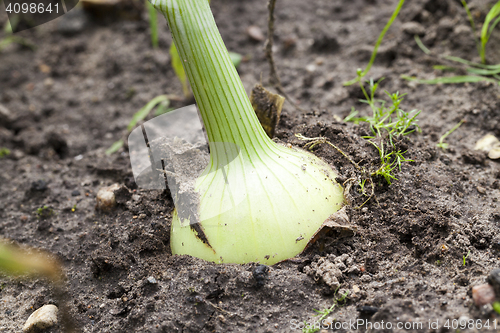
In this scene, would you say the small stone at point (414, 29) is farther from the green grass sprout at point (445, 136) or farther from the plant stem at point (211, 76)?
the plant stem at point (211, 76)

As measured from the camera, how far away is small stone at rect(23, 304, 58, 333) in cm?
133

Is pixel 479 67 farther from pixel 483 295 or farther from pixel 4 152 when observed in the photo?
pixel 4 152

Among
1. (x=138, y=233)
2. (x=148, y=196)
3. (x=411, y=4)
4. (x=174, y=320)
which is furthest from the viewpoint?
(x=411, y=4)

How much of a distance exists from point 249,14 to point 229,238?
7.68 ft

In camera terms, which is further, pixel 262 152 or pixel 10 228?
pixel 10 228

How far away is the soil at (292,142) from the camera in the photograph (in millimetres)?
1198

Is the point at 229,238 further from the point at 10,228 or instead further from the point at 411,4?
the point at 411,4

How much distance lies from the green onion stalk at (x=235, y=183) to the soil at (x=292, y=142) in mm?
73

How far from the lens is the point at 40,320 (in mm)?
1333

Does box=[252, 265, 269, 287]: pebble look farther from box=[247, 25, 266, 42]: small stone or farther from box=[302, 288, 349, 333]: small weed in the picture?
box=[247, 25, 266, 42]: small stone

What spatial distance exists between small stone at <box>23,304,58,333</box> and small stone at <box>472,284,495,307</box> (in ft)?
4.32

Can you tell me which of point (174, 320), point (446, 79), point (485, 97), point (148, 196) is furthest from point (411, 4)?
point (174, 320)

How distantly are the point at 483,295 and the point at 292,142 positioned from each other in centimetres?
82

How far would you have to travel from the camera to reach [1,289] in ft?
5.06
